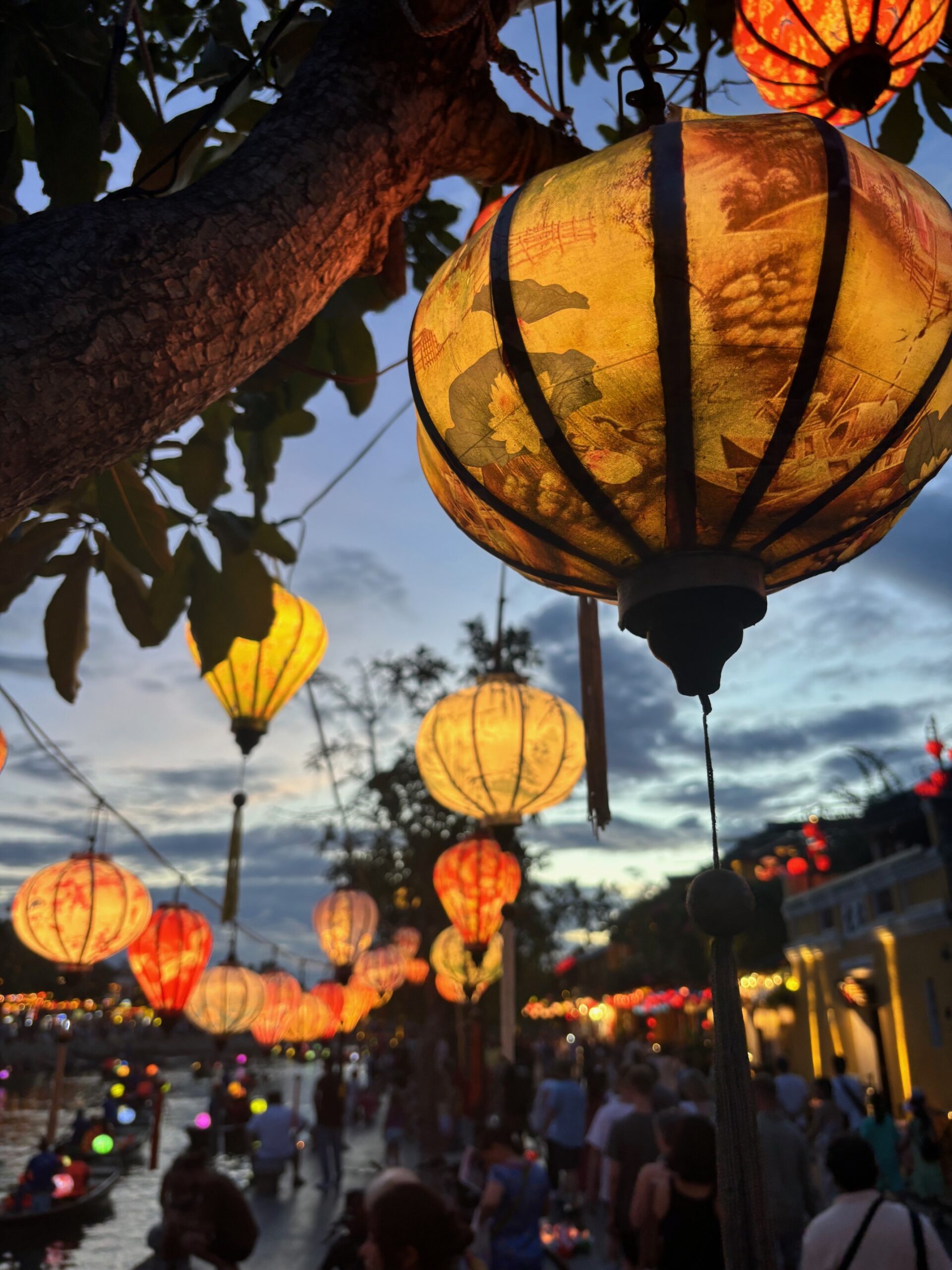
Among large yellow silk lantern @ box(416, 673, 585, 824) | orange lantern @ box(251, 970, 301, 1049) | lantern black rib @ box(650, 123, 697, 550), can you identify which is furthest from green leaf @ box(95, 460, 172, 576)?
orange lantern @ box(251, 970, 301, 1049)

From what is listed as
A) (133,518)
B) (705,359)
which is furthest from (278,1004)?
(705,359)

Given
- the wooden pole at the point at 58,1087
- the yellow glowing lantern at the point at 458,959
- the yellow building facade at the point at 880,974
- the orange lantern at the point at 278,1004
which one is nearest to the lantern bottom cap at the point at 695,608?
the wooden pole at the point at 58,1087

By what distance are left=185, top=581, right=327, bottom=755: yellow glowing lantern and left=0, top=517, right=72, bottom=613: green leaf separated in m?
1.65

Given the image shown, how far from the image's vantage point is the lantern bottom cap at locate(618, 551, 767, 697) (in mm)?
1164

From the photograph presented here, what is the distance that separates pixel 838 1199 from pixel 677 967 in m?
27.2

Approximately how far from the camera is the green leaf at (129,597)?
2.59 m

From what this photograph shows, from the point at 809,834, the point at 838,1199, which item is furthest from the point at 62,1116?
the point at 838,1199

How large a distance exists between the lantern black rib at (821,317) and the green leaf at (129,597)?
1978mm

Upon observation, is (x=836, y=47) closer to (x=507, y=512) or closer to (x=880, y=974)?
(x=507, y=512)

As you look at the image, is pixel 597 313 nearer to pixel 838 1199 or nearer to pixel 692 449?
pixel 692 449

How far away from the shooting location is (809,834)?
60.0 feet

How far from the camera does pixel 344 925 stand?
10734 millimetres

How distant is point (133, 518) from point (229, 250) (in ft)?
3.60

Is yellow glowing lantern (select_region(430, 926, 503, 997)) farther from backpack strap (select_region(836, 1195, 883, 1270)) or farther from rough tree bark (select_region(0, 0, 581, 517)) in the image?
rough tree bark (select_region(0, 0, 581, 517))
